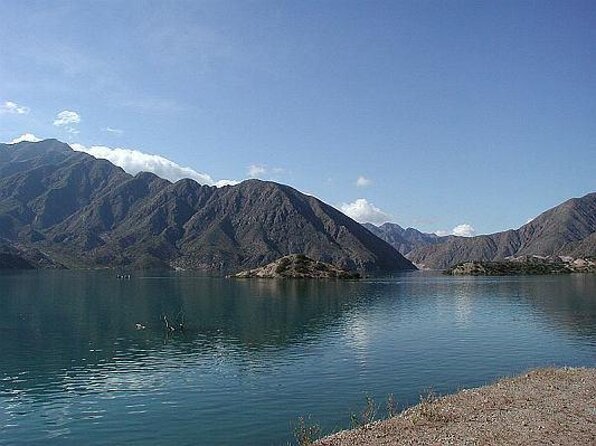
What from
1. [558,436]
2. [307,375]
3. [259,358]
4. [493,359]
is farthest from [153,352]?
[558,436]

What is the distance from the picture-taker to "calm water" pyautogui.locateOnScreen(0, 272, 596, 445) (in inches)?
1859

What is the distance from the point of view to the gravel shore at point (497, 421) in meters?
34.2

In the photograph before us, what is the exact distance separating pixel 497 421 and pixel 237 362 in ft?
142

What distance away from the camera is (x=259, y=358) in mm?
78562

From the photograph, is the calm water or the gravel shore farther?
the calm water

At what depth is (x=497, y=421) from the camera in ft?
125

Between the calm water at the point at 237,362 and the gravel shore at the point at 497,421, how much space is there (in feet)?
24.8

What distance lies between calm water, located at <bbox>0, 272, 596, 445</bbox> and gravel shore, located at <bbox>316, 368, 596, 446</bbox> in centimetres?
757

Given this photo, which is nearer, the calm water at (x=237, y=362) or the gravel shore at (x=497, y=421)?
the gravel shore at (x=497, y=421)

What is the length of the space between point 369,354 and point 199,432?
41175 millimetres

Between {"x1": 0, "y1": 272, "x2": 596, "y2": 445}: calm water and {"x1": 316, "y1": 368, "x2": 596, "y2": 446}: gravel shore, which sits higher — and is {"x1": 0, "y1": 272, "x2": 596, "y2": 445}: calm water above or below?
below

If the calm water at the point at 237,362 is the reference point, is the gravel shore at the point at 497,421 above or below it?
above

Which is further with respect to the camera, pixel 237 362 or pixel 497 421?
pixel 237 362

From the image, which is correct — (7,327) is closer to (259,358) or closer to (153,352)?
(153,352)
